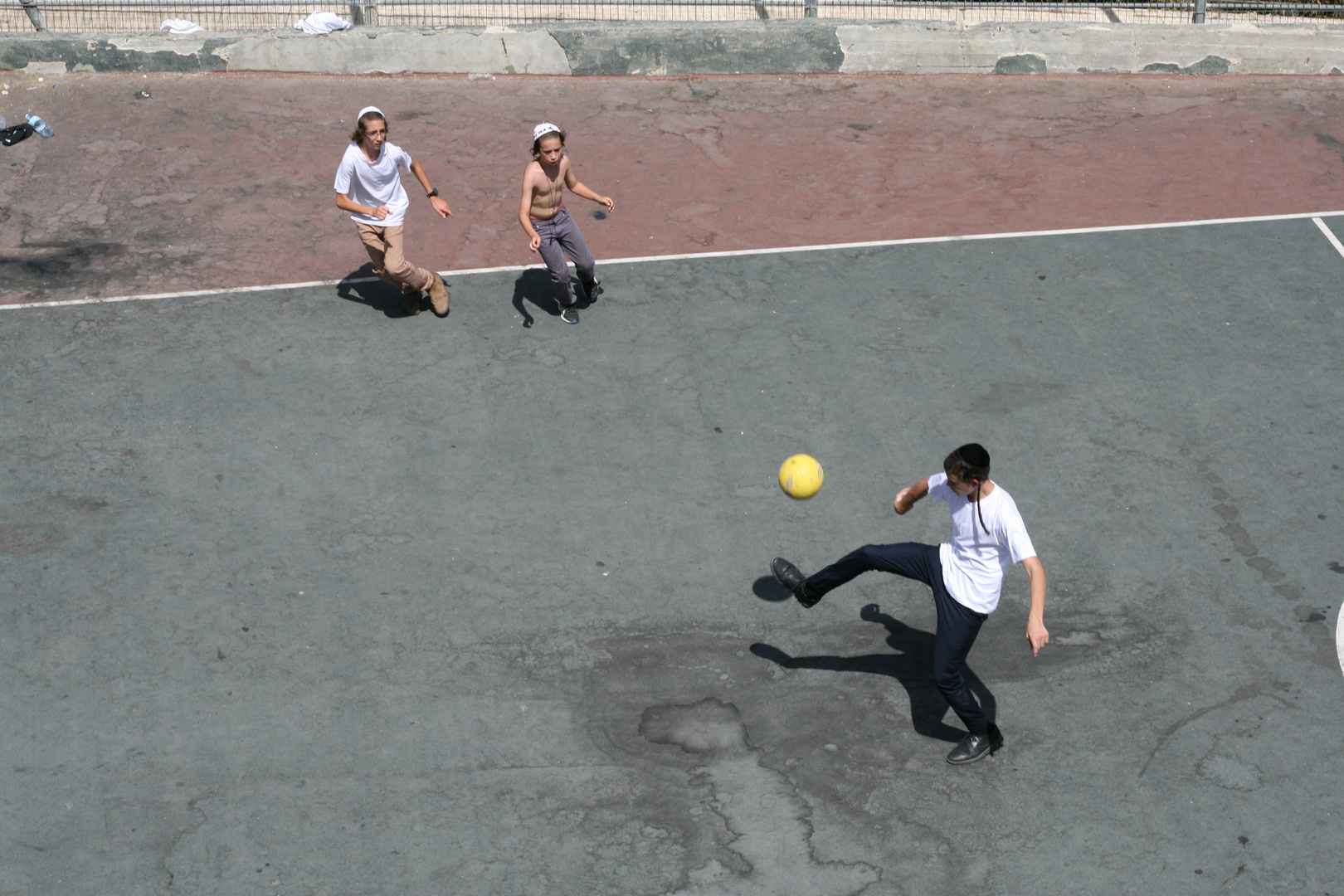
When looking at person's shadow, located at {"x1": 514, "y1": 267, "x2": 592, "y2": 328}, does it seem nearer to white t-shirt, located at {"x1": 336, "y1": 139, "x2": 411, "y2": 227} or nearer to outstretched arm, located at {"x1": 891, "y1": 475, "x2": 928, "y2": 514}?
white t-shirt, located at {"x1": 336, "y1": 139, "x2": 411, "y2": 227}

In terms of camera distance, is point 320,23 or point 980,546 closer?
point 980,546

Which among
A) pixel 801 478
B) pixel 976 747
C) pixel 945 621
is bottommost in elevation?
pixel 976 747

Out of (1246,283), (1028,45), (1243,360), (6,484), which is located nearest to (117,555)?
(6,484)

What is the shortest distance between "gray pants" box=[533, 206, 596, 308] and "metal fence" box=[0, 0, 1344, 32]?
6.38 m

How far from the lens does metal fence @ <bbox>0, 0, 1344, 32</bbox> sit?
14.8 m

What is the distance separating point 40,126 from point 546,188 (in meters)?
6.45

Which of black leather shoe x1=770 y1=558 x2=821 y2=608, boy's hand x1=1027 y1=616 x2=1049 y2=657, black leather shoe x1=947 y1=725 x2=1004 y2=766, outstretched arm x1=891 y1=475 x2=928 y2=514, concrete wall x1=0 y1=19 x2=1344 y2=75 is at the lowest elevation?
black leather shoe x1=947 y1=725 x2=1004 y2=766

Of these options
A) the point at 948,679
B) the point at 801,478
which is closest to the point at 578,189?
the point at 801,478

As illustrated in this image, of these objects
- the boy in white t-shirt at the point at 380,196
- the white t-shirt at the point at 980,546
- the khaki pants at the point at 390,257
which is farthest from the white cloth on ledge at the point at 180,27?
the white t-shirt at the point at 980,546

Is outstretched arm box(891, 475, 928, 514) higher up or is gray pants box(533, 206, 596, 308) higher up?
gray pants box(533, 206, 596, 308)

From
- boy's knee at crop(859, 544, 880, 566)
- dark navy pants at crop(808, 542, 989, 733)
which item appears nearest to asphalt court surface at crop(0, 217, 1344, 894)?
dark navy pants at crop(808, 542, 989, 733)

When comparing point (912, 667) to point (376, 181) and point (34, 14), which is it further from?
point (34, 14)

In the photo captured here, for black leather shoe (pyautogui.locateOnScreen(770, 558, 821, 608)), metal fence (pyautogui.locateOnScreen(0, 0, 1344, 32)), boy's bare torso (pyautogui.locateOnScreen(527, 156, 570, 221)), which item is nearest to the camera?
black leather shoe (pyautogui.locateOnScreen(770, 558, 821, 608))

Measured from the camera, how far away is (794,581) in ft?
25.5
